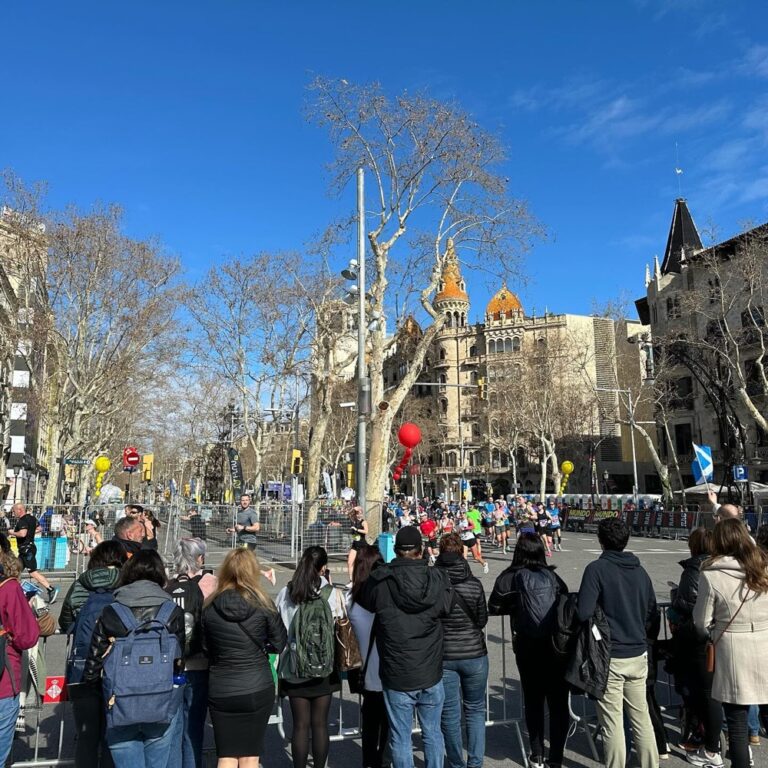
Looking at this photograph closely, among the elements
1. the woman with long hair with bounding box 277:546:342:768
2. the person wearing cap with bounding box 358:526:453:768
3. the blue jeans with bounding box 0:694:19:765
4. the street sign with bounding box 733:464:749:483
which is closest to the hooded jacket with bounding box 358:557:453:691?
the person wearing cap with bounding box 358:526:453:768

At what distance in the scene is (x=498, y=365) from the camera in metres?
71.4

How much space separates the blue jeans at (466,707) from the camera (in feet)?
15.3

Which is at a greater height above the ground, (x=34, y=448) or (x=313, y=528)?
(x=34, y=448)

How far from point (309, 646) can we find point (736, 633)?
2.71 metres

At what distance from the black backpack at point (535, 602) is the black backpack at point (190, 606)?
7.40ft

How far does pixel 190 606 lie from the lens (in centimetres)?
435

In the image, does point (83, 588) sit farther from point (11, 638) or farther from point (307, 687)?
point (307, 687)

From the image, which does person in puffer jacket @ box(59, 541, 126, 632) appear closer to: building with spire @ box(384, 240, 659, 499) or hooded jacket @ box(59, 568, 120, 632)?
hooded jacket @ box(59, 568, 120, 632)

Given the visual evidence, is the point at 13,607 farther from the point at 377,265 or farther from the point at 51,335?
the point at 51,335

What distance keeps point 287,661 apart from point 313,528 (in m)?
14.9

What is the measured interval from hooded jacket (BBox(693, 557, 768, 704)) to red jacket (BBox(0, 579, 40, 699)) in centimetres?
416

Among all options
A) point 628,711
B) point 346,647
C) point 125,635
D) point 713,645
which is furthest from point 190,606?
point 713,645

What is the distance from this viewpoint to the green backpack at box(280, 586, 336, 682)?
441cm

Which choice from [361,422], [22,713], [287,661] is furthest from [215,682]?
[361,422]
